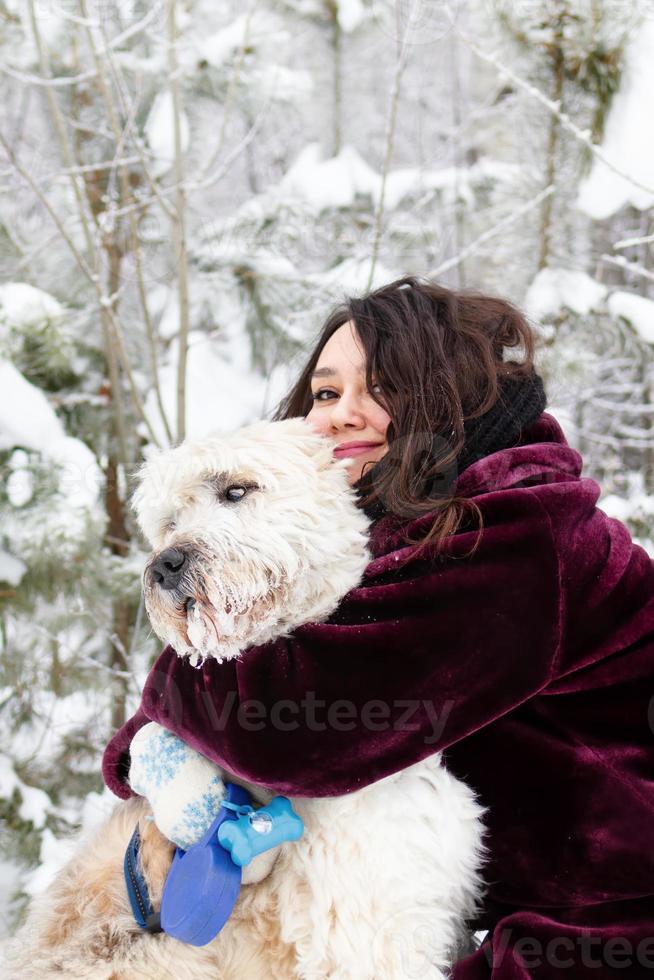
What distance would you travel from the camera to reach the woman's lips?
2.29 meters

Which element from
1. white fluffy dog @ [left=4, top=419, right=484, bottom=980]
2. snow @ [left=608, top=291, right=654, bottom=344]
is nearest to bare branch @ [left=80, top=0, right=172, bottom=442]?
white fluffy dog @ [left=4, top=419, right=484, bottom=980]

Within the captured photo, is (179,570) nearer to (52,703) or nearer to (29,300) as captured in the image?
(29,300)

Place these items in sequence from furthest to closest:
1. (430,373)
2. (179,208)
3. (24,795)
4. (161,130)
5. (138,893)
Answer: (161,130) < (24,795) < (179,208) < (430,373) < (138,893)

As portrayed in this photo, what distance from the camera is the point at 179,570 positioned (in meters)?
1.82

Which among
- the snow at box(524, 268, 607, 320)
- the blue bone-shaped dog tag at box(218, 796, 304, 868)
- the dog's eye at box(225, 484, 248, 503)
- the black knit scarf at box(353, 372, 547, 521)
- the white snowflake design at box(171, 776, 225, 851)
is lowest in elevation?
the snow at box(524, 268, 607, 320)

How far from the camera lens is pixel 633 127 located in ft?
14.7

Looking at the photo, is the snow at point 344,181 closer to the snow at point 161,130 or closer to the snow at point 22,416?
the snow at point 161,130

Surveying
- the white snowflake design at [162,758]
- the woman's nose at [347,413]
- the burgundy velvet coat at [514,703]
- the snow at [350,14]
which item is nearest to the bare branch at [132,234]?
the woman's nose at [347,413]

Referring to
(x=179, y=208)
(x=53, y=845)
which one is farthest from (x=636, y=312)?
(x=53, y=845)

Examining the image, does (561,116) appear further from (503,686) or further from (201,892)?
(201,892)

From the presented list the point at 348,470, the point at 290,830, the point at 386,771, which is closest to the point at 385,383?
the point at 348,470

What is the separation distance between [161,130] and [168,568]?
3583 millimetres

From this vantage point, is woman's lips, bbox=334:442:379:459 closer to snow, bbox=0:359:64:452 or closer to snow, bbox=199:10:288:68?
snow, bbox=0:359:64:452

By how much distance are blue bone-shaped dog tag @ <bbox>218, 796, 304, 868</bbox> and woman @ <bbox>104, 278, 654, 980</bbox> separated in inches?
2.4
